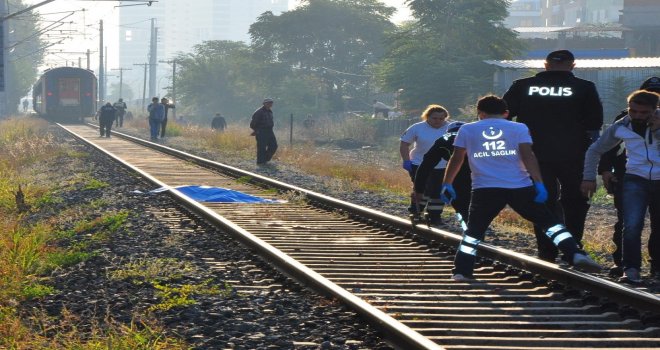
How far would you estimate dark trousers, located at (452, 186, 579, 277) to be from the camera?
7.66m

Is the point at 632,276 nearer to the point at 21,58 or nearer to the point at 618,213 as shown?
the point at 618,213

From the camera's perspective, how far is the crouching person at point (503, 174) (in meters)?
7.54

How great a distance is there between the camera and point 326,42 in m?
78.6

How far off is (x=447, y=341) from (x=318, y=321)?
984mm

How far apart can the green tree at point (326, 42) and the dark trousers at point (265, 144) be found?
52.3 metres

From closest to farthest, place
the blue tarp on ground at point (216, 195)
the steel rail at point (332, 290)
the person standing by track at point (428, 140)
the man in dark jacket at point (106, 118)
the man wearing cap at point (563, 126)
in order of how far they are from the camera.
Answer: the steel rail at point (332, 290) < the man wearing cap at point (563, 126) < the person standing by track at point (428, 140) < the blue tarp on ground at point (216, 195) < the man in dark jacket at point (106, 118)

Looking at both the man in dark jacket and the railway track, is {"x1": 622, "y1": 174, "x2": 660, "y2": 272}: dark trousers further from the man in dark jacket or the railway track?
the man in dark jacket

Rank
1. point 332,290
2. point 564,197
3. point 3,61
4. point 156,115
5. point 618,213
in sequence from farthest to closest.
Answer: point 156,115 < point 3,61 < point 564,197 < point 618,213 < point 332,290

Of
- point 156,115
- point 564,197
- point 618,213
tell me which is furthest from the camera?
point 156,115

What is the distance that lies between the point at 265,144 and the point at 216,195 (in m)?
8.52

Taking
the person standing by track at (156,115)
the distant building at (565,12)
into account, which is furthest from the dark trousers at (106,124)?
the distant building at (565,12)

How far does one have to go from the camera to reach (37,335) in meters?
5.88

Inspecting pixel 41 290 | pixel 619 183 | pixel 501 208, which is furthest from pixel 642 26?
pixel 41 290

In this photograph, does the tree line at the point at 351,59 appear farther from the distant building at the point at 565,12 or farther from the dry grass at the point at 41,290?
the distant building at the point at 565,12
